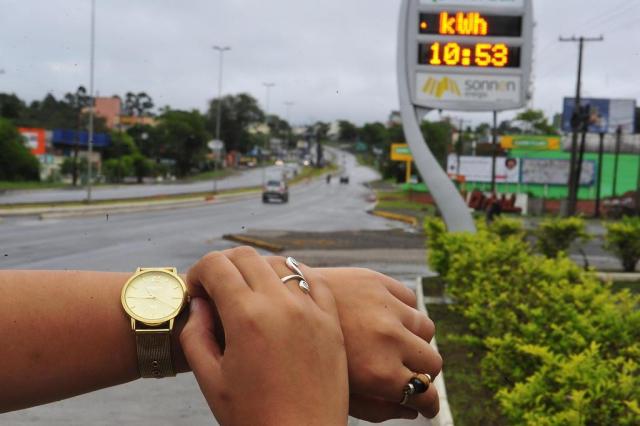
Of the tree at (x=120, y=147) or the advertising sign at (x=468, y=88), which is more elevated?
the advertising sign at (x=468, y=88)

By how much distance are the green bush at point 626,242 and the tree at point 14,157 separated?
15.9m

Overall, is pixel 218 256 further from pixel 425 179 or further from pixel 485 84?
pixel 425 179

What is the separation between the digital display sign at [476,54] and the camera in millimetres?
13234

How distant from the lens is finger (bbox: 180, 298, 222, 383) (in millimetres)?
1023

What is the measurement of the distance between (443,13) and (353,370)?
42.2 feet

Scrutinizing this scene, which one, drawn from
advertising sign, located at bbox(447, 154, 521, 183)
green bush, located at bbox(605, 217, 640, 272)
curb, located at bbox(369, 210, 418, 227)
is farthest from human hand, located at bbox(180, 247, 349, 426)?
advertising sign, located at bbox(447, 154, 521, 183)

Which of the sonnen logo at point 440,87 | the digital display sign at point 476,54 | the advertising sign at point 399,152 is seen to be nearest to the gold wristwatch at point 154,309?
the digital display sign at point 476,54

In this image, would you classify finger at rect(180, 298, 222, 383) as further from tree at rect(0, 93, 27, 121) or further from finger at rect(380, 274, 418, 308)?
tree at rect(0, 93, 27, 121)

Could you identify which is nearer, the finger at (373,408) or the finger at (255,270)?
the finger at (255,270)

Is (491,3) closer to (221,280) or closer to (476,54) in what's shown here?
(476,54)

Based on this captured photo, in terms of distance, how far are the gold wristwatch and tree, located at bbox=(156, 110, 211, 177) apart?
1008mm

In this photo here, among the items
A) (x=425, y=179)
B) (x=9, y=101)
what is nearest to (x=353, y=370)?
(x=9, y=101)

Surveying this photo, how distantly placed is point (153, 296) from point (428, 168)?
564 inches

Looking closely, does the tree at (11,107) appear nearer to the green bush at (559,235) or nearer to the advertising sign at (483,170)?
the green bush at (559,235)
